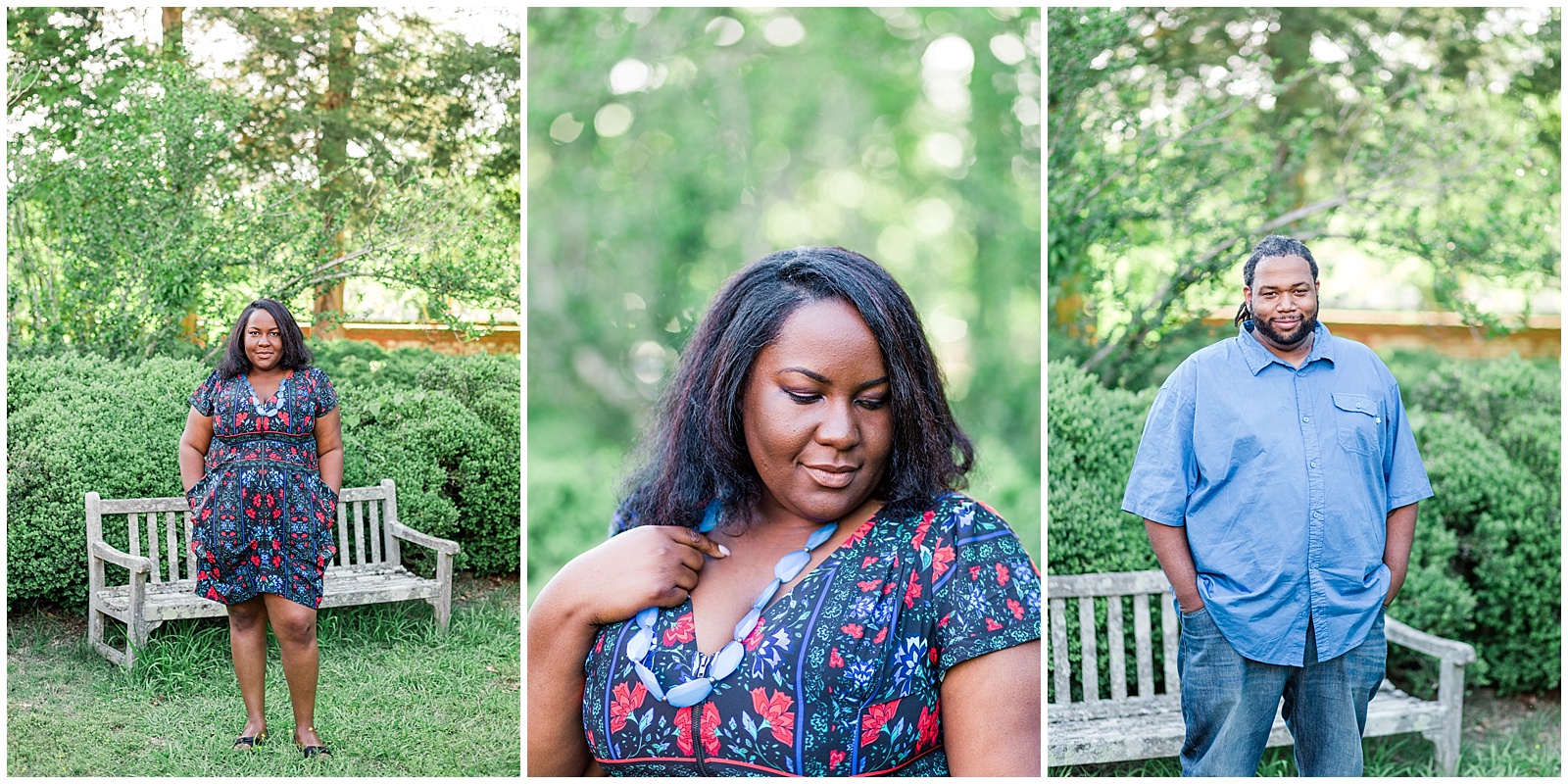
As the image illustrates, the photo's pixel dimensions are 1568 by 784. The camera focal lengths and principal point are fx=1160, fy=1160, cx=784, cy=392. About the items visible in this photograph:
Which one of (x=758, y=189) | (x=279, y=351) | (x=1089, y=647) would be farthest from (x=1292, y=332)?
(x=758, y=189)

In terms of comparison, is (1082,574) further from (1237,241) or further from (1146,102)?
(1146,102)

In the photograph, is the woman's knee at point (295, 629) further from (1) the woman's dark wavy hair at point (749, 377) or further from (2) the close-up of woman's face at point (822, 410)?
(2) the close-up of woman's face at point (822, 410)

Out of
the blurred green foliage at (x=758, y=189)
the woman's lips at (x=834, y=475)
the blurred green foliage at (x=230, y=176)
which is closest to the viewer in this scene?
the woman's lips at (x=834, y=475)

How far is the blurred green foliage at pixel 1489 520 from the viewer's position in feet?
13.6

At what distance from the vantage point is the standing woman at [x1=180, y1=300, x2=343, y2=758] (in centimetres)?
308

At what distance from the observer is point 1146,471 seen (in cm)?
284

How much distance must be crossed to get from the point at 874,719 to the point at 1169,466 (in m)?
1.28

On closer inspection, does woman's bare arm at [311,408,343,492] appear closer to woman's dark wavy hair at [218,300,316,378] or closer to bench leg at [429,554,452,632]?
woman's dark wavy hair at [218,300,316,378]

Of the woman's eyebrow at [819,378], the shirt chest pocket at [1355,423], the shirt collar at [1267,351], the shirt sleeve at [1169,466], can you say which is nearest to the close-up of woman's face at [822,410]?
the woman's eyebrow at [819,378]

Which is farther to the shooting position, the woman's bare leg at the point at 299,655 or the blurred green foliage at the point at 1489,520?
the blurred green foliage at the point at 1489,520

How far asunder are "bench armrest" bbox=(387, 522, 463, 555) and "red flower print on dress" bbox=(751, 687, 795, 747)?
1.82 m

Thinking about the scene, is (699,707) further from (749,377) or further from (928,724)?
(749,377)

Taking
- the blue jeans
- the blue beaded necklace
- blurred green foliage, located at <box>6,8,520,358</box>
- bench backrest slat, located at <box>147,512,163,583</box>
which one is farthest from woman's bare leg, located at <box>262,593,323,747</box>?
the blue jeans

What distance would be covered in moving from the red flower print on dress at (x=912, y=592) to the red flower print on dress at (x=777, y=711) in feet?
0.80
